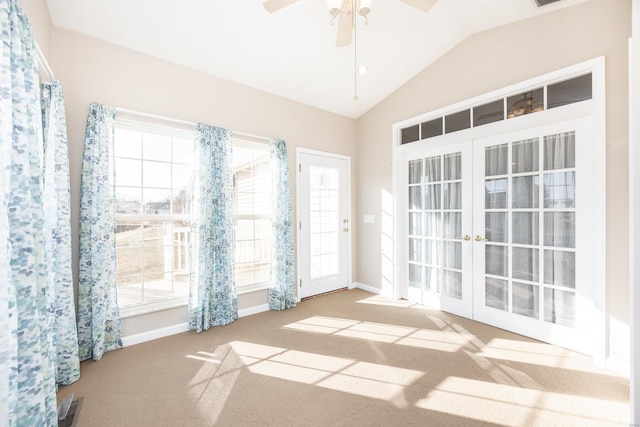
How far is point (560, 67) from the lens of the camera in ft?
8.71

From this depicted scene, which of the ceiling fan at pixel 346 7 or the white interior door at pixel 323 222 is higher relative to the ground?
the ceiling fan at pixel 346 7

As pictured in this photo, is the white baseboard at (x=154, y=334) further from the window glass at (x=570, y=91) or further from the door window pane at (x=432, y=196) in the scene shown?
the window glass at (x=570, y=91)

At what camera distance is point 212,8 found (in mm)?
2588

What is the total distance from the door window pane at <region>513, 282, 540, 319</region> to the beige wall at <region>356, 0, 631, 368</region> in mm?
582

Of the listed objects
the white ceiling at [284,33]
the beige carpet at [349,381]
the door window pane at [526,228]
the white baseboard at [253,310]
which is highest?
the white ceiling at [284,33]

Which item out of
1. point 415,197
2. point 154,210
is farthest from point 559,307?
point 154,210

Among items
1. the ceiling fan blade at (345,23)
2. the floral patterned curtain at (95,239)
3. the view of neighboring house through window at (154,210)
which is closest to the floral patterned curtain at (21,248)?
the floral patterned curtain at (95,239)

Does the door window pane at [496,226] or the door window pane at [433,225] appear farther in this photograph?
the door window pane at [433,225]

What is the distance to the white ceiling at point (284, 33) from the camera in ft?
8.37

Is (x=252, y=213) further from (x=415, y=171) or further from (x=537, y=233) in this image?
(x=537, y=233)

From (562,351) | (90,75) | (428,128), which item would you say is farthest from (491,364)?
(90,75)

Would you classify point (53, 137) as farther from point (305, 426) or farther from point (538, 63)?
point (538, 63)

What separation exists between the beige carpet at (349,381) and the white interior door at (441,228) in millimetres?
A: 572

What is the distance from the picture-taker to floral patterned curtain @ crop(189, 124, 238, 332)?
3.13 m
